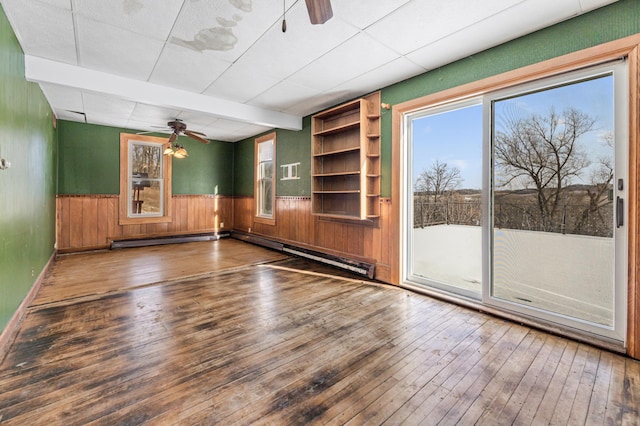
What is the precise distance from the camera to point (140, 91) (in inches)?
145

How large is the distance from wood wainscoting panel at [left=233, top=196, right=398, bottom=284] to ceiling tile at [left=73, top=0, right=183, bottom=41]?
2979 millimetres

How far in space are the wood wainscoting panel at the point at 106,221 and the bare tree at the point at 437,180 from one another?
559 cm

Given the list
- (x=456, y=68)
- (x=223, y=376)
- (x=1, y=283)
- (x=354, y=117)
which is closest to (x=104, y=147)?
(x=1, y=283)

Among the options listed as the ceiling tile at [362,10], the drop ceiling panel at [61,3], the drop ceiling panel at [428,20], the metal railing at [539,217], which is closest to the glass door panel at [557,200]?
the metal railing at [539,217]

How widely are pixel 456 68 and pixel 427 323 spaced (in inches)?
104

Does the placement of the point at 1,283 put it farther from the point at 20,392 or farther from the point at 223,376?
the point at 223,376

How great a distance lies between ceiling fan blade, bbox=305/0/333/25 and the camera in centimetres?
149

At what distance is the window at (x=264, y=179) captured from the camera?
6.43 m

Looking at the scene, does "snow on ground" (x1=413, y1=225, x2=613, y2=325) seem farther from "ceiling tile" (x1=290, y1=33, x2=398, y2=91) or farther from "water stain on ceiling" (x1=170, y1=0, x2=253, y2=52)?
"water stain on ceiling" (x1=170, y1=0, x2=253, y2=52)

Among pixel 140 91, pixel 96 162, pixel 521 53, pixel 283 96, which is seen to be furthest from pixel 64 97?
pixel 521 53

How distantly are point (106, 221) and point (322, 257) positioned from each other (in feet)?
15.4

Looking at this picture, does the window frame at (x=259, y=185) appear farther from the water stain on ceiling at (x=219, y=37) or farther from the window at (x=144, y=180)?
the water stain on ceiling at (x=219, y=37)

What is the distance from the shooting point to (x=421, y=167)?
148 inches

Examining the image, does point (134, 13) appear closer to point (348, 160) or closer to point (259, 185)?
point (348, 160)
